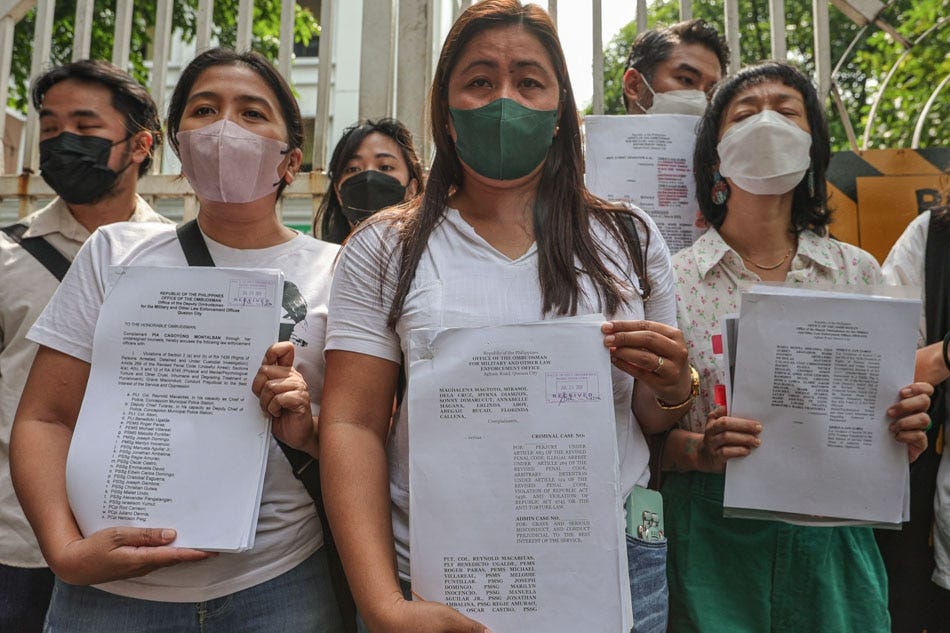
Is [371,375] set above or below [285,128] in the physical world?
below

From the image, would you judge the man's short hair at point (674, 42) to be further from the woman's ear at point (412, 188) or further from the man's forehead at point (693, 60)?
the woman's ear at point (412, 188)

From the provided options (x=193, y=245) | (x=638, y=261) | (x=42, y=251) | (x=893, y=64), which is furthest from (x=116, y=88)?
(x=893, y=64)

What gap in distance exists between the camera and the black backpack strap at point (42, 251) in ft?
9.73

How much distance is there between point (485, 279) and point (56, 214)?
6.56 ft

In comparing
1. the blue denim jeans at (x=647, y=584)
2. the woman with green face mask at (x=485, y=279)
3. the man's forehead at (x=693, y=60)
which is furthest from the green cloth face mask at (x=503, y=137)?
the man's forehead at (x=693, y=60)

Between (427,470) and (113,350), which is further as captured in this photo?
(113,350)

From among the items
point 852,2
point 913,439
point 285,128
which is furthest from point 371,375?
point 852,2

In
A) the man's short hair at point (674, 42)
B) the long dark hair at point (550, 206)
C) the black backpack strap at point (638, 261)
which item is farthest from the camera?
the man's short hair at point (674, 42)

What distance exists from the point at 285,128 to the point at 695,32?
7.14ft

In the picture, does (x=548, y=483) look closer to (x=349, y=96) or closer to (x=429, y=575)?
(x=429, y=575)

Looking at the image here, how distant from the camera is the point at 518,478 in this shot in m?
1.71

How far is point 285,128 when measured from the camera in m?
2.53

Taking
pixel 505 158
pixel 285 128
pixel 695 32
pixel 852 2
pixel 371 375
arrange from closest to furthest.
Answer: pixel 371 375
pixel 505 158
pixel 285 128
pixel 695 32
pixel 852 2

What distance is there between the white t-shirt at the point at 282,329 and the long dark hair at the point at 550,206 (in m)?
0.37
